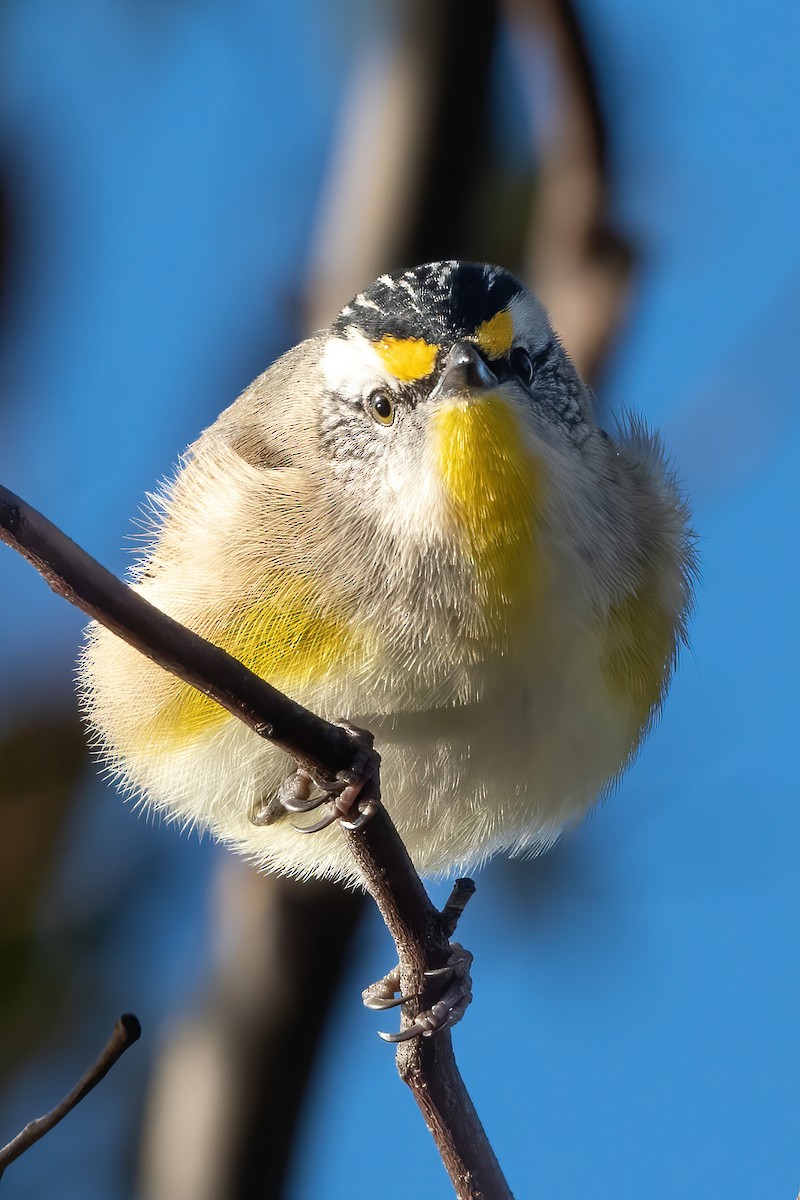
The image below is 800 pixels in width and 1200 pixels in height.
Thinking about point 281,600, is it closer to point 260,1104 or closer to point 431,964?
point 431,964

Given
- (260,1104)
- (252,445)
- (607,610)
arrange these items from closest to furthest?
(607,610) → (252,445) → (260,1104)

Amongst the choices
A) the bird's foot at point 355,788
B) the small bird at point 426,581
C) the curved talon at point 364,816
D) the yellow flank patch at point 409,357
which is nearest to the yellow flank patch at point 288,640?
the small bird at point 426,581

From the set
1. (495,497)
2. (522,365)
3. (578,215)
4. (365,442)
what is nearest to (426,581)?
(495,497)

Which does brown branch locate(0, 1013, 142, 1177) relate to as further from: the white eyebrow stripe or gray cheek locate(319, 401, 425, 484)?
the white eyebrow stripe

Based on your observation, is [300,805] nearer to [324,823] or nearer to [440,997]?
[324,823]

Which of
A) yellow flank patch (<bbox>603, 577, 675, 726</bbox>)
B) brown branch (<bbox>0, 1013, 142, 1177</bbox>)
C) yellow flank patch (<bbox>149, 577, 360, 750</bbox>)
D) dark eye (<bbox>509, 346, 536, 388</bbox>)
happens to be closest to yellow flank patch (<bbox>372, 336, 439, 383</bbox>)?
dark eye (<bbox>509, 346, 536, 388</bbox>)

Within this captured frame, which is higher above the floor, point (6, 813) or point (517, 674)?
point (517, 674)

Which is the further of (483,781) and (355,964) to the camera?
(355,964)

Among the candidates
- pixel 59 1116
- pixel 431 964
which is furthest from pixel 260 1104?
pixel 59 1116
